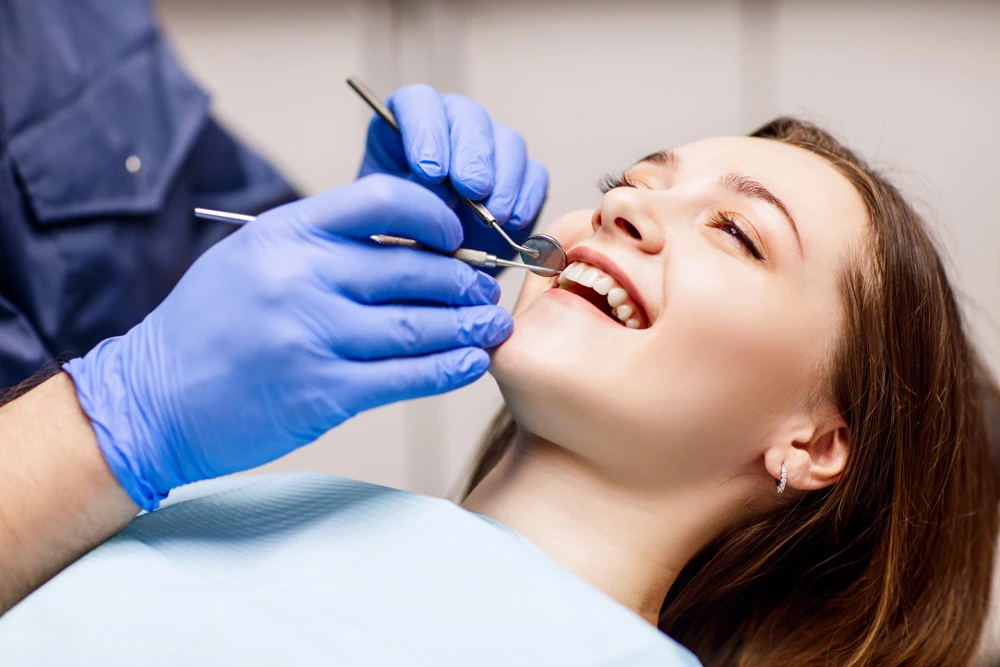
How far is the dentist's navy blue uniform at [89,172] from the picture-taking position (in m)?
1.68

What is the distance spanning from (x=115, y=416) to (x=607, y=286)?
0.64 m

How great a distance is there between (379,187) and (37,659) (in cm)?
66

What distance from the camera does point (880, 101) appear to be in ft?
7.22

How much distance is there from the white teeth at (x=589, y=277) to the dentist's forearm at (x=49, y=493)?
0.64 m

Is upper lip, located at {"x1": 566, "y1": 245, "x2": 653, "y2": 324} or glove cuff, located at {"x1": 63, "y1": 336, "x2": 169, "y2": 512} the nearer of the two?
glove cuff, located at {"x1": 63, "y1": 336, "x2": 169, "y2": 512}

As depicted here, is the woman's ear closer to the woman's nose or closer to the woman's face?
the woman's face

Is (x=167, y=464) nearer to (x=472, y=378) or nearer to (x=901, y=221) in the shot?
(x=472, y=378)

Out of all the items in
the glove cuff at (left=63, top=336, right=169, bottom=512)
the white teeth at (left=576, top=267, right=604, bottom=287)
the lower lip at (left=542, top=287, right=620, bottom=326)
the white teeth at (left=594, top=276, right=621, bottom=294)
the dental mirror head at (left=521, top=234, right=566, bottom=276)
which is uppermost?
the dental mirror head at (left=521, top=234, right=566, bottom=276)

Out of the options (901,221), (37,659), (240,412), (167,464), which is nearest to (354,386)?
(240,412)

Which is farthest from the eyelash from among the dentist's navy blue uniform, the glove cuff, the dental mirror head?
the dentist's navy blue uniform

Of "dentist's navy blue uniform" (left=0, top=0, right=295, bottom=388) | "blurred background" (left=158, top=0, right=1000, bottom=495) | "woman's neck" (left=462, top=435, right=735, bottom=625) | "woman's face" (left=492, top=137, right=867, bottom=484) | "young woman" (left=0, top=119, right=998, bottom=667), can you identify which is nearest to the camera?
"young woman" (left=0, top=119, right=998, bottom=667)

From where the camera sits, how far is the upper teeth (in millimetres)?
1121

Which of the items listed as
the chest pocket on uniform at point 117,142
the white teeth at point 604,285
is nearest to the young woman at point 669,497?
the white teeth at point 604,285

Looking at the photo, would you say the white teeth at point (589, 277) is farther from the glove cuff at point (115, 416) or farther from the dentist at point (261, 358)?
the glove cuff at point (115, 416)
